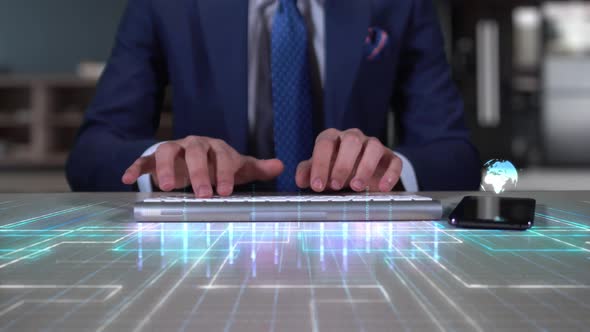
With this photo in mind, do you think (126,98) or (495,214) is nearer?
(495,214)

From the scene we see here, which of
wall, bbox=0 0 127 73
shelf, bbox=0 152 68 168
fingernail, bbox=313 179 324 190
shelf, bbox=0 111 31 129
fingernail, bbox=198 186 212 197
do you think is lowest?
fingernail, bbox=198 186 212 197

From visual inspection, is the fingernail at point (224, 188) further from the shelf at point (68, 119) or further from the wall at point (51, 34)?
the wall at point (51, 34)

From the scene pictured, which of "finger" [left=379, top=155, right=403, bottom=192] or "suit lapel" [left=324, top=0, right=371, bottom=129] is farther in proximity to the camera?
"suit lapel" [left=324, top=0, right=371, bottom=129]

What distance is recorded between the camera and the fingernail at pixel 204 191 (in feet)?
1.93

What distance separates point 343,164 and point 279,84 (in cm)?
48

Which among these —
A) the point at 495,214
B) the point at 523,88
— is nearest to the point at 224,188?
the point at 495,214

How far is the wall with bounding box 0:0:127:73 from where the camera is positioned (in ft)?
13.1

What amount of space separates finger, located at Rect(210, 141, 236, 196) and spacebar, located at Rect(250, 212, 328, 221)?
0.17 metres

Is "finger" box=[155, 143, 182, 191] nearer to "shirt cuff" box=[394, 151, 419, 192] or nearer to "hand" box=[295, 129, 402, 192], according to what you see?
"hand" box=[295, 129, 402, 192]

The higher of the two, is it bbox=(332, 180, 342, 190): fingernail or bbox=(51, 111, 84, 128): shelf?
bbox=(51, 111, 84, 128): shelf

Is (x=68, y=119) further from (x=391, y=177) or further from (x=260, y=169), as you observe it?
(x=391, y=177)

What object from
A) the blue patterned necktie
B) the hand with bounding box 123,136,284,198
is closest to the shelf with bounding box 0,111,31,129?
the blue patterned necktie

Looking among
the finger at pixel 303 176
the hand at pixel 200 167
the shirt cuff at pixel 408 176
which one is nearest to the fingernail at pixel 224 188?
the hand at pixel 200 167

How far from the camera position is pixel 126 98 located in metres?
1.24
